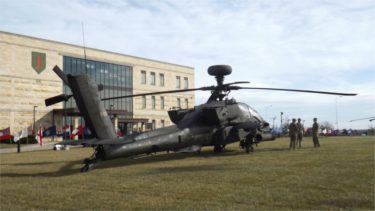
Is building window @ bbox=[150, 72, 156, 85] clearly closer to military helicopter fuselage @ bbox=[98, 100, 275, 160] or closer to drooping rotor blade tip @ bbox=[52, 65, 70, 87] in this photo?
military helicopter fuselage @ bbox=[98, 100, 275, 160]

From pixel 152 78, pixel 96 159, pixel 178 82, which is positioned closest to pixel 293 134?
pixel 96 159

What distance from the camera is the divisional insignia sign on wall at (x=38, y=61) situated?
55.9 m

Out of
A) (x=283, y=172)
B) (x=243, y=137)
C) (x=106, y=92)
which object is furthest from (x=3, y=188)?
(x=106, y=92)

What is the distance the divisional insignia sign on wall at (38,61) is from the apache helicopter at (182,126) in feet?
138

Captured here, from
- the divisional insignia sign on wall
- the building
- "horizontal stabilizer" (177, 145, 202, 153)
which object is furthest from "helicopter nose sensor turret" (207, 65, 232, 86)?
the divisional insignia sign on wall

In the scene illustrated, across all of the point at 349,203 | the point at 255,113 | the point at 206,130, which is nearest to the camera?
the point at 349,203

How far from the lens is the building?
5341 cm

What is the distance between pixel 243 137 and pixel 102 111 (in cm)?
798

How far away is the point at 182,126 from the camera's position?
1728cm

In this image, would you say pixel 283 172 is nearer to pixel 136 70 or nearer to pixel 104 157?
pixel 104 157

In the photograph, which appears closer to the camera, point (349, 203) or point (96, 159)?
point (349, 203)

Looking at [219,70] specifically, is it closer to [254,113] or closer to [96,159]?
[254,113]

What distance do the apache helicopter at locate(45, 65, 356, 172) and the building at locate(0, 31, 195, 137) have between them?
129 feet

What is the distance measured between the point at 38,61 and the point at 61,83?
497 centimetres
